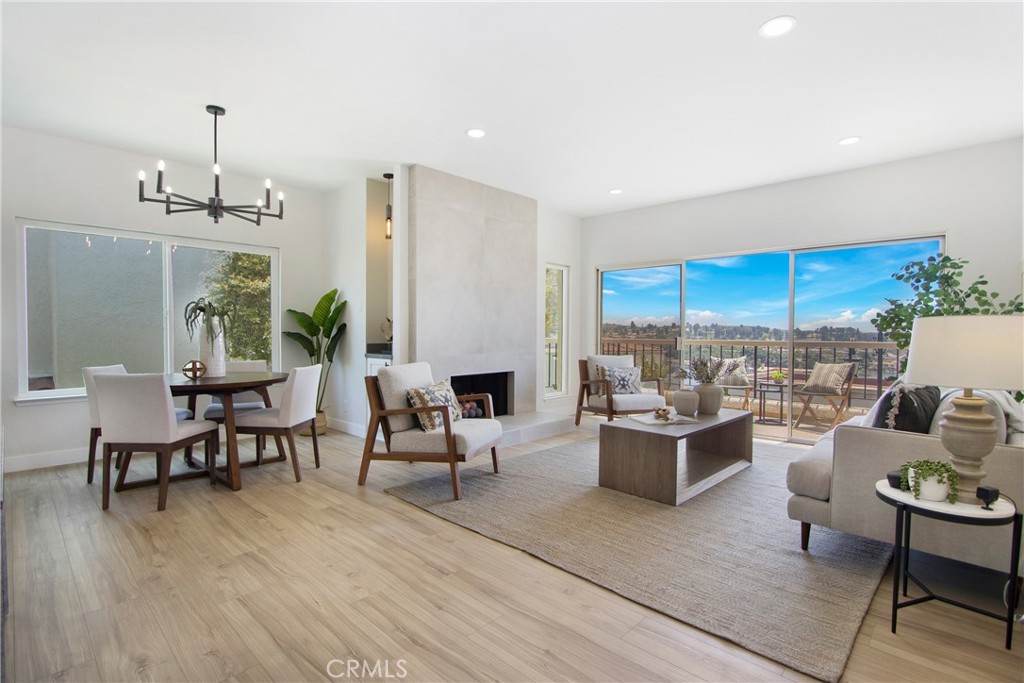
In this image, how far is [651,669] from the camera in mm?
1683

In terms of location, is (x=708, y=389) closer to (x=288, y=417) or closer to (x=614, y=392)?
(x=614, y=392)

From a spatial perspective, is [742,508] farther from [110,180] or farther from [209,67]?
[110,180]

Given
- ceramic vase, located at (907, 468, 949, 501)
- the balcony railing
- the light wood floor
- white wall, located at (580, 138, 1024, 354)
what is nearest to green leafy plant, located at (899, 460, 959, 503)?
ceramic vase, located at (907, 468, 949, 501)

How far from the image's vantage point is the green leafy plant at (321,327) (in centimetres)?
535

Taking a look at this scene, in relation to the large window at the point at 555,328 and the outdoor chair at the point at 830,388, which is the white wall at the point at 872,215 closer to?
the large window at the point at 555,328

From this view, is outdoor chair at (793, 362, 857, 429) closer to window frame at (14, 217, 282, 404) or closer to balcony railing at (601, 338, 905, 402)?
balcony railing at (601, 338, 905, 402)

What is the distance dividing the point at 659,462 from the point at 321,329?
4.00 m

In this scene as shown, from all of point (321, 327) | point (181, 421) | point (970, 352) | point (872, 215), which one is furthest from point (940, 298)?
point (181, 421)

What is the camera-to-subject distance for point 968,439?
6.09ft

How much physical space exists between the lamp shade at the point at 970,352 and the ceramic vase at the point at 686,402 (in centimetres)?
192

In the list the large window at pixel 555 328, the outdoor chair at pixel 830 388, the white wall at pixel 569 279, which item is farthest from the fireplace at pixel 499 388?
the outdoor chair at pixel 830 388

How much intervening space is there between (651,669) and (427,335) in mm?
3613

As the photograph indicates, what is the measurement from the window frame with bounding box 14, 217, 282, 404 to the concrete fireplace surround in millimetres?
1751

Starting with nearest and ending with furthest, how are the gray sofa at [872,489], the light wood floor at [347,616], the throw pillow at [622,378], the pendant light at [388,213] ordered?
the light wood floor at [347,616], the gray sofa at [872,489], the pendant light at [388,213], the throw pillow at [622,378]
